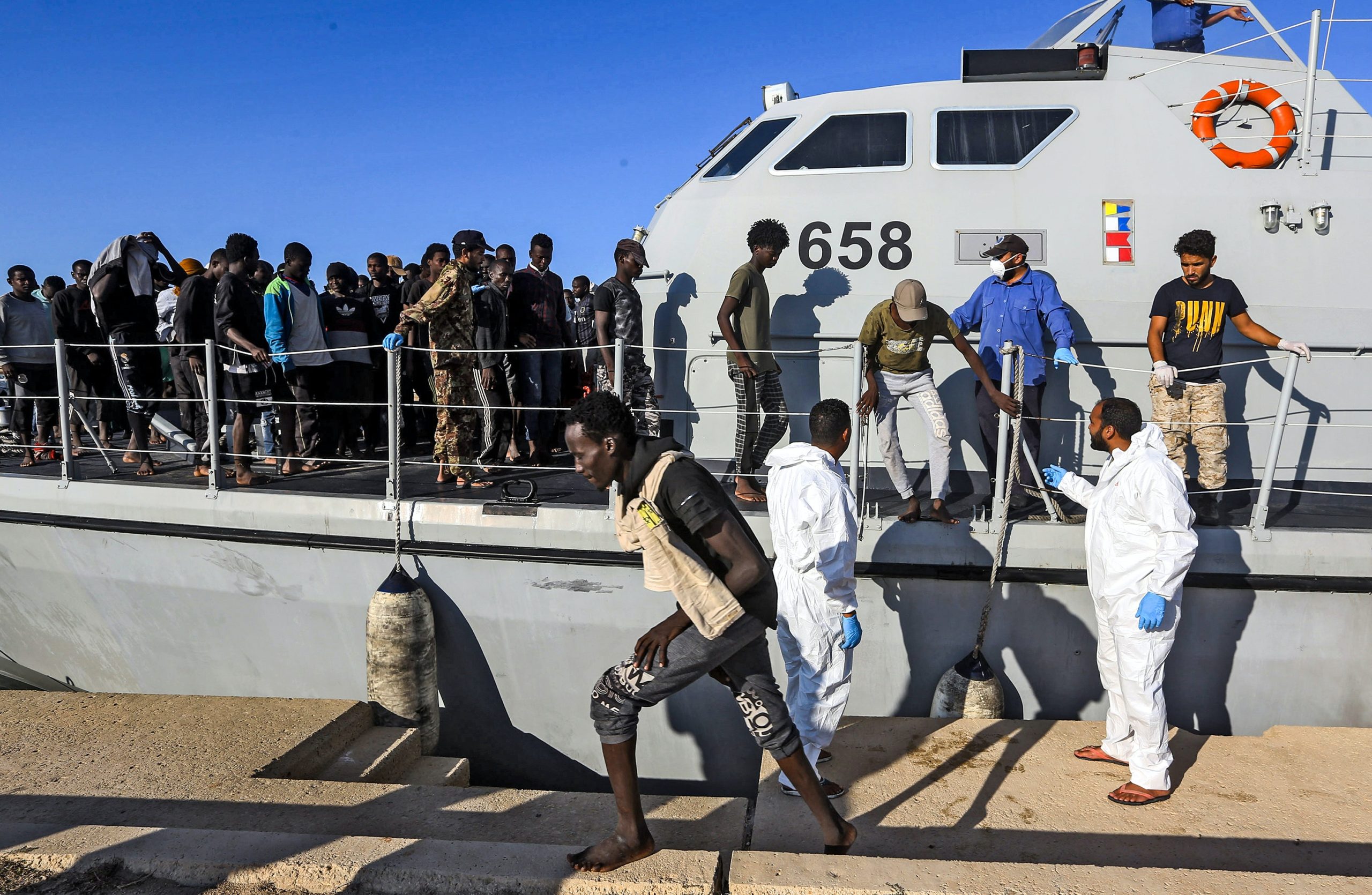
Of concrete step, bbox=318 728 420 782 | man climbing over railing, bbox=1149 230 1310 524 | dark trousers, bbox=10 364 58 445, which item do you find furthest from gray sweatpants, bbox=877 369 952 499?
dark trousers, bbox=10 364 58 445

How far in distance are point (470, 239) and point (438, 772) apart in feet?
11.0

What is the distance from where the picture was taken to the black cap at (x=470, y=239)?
585 centimetres

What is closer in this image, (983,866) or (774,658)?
(983,866)

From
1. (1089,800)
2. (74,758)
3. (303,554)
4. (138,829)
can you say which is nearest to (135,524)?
(303,554)

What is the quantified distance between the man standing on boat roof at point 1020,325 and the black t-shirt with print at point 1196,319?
0.53 metres

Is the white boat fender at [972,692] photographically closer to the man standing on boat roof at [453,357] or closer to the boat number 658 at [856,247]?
the boat number 658 at [856,247]

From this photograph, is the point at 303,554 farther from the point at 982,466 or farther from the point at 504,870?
the point at 982,466

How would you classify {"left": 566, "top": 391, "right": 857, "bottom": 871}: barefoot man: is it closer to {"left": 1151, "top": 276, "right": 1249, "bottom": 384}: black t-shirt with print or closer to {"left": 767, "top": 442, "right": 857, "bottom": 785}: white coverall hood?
{"left": 767, "top": 442, "right": 857, "bottom": 785}: white coverall hood

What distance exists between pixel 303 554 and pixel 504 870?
2.79 meters

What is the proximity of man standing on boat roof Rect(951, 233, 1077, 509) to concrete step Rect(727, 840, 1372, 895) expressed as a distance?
2.51 m

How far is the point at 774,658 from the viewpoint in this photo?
15.4 ft

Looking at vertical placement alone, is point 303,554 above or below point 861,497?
below

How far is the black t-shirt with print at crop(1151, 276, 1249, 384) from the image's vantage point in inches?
194

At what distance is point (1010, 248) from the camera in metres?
5.10
